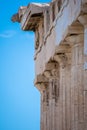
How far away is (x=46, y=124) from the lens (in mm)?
44125

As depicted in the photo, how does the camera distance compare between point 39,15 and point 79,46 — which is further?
point 39,15

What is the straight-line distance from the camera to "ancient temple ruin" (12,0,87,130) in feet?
101

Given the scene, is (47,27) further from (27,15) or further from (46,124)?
(46,124)

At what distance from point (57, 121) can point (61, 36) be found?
7157 mm

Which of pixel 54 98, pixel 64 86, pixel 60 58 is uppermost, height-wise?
pixel 60 58

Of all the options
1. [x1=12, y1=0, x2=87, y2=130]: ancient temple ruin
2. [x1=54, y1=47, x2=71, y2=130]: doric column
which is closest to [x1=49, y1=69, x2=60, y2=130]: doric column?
[x1=12, y1=0, x2=87, y2=130]: ancient temple ruin

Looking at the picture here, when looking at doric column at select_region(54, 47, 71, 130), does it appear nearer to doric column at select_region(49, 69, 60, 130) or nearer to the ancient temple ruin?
the ancient temple ruin

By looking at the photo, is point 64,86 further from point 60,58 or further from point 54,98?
point 54,98

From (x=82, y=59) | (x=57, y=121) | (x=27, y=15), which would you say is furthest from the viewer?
(x=27, y=15)

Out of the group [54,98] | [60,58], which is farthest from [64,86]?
[54,98]

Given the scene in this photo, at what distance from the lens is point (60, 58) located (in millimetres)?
36188

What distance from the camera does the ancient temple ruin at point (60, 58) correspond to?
101ft

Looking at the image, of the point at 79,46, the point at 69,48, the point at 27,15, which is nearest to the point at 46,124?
the point at 27,15

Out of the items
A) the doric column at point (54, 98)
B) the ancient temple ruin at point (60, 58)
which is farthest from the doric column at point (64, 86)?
the doric column at point (54, 98)
